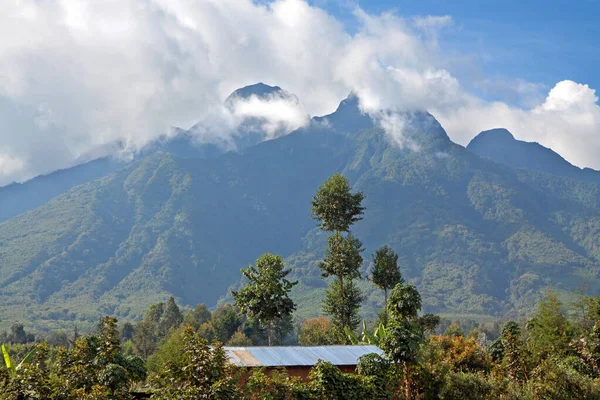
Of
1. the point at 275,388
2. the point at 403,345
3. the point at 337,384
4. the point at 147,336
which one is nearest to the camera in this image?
the point at 275,388

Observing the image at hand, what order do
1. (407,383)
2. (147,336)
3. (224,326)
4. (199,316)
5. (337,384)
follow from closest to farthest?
(337,384)
(407,383)
(147,336)
(224,326)
(199,316)

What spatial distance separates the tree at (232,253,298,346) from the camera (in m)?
48.8

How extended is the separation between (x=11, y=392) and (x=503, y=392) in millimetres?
22276

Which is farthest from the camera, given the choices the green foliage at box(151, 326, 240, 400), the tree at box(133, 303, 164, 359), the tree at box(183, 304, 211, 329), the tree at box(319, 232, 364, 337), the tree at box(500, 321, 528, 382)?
the tree at box(183, 304, 211, 329)

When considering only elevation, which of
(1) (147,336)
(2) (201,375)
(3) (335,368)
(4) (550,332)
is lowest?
(3) (335,368)

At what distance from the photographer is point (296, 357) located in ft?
102

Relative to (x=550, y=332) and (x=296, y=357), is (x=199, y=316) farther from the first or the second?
(x=296, y=357)

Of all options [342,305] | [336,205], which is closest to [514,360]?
[342,305]

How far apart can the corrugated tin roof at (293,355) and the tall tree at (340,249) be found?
1822 cm

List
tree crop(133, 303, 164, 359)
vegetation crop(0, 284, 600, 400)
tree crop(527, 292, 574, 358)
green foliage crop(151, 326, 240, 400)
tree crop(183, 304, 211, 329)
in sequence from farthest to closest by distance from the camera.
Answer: tree crop(183, 304, 211, 329) < tree crop(133, 303, 164, 359) < tree crop(527, 292, 574, 358) < vegetation crop(0, 284, 600, 400) < green foliage crop(151, 326, 240, 400)

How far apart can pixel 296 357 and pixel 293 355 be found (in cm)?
37

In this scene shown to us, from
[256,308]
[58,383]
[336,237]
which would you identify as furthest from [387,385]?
[336,237]

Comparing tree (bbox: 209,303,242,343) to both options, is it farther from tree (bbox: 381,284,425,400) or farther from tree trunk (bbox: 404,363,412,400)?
tree (bbox: 381,284,425,400)

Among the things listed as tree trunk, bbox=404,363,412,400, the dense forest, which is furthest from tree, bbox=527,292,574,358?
tree trunk, bbox=404,363,412,400
